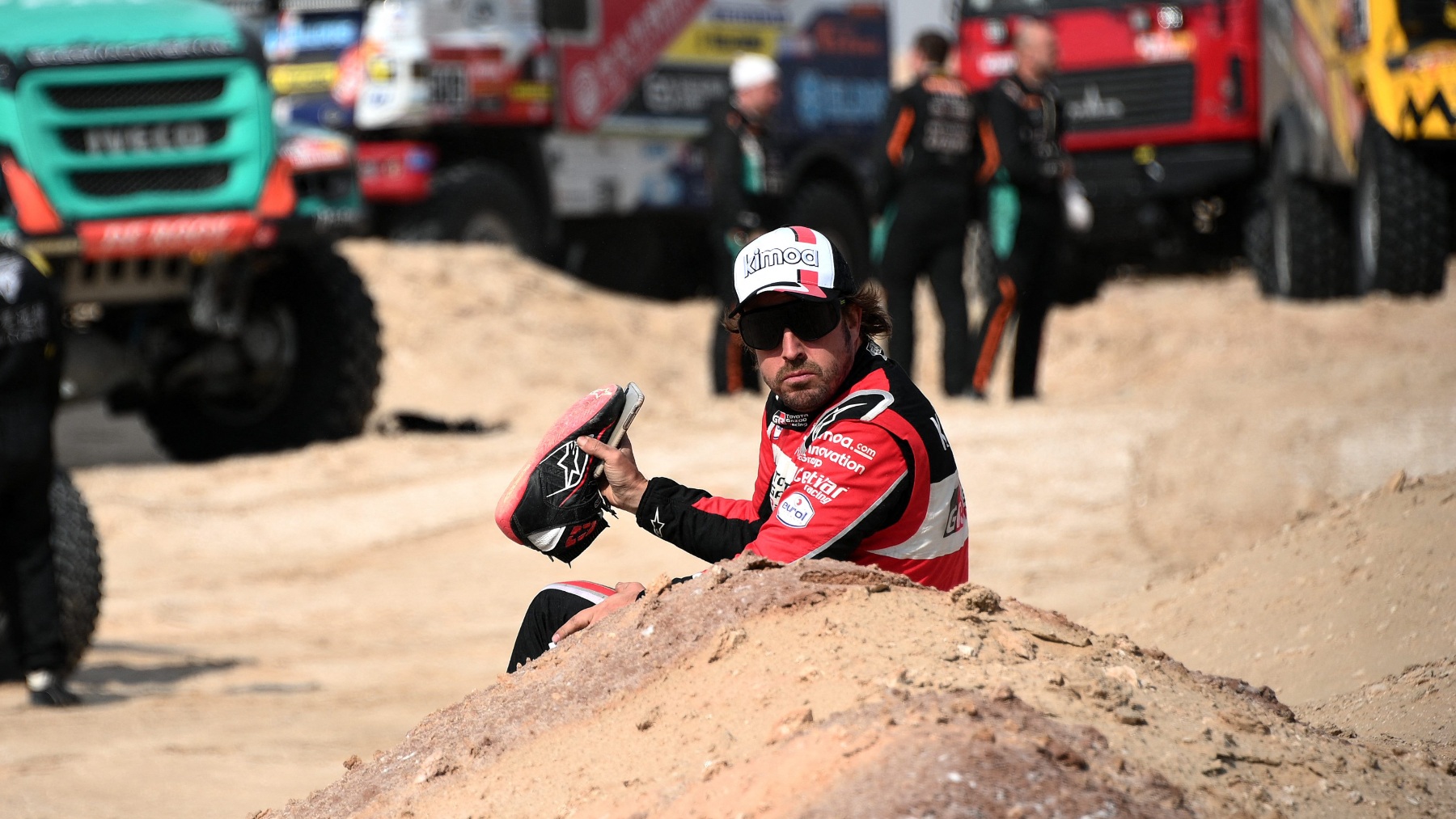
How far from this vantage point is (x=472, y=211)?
13672 mm

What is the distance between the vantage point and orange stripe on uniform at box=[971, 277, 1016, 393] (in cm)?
1002

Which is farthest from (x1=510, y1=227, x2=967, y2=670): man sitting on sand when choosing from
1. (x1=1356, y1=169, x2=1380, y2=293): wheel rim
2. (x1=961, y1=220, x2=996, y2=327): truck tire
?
(x1=961, y1=220, x2=996, y2=327): truck tire

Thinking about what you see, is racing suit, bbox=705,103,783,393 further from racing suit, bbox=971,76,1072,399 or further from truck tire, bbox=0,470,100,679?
truck tire, bbox=0,470,100,679

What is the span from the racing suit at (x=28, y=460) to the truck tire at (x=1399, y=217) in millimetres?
7876

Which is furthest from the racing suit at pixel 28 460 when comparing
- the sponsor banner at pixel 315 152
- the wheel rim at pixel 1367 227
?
the wheel rim at pixel 1367 227

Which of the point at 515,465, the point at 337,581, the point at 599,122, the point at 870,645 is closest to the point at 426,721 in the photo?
the point at 870,645

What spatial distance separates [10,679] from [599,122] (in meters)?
8.47

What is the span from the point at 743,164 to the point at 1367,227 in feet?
13.7

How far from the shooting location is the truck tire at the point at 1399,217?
11.2 m

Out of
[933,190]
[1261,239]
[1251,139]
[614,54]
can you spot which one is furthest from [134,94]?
[1251,139]

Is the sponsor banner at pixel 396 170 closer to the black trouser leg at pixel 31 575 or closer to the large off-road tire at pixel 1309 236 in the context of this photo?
the large off-road tire at pixel 1309 236

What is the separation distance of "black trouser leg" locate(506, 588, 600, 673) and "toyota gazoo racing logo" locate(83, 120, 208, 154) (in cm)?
659

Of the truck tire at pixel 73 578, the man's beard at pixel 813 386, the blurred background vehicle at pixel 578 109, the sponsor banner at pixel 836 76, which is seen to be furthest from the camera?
the sponsor banner at pixel 836 76

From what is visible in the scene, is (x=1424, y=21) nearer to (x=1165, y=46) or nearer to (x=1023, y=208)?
(x=1023, y=208)
